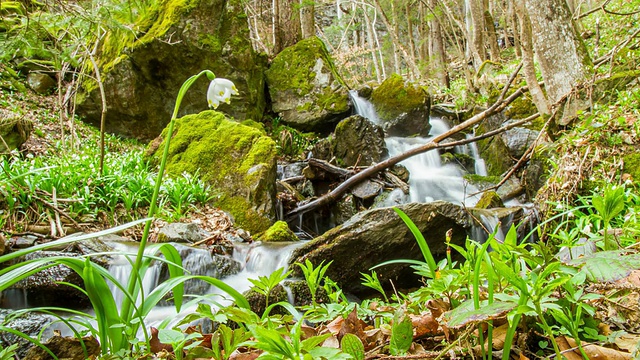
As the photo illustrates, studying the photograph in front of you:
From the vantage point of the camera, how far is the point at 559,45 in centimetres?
489

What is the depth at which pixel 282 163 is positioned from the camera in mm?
8805

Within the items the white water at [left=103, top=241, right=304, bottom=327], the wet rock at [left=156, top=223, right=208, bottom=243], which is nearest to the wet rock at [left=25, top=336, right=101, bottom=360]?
the white water at [left=103, top=241, right=304, bottom=327]

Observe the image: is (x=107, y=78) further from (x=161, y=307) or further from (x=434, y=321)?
(x=434, y=321)

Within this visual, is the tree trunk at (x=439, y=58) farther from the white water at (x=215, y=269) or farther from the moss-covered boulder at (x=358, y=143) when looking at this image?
the white water at (x=215, y=269)

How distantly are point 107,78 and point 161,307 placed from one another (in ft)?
23.6

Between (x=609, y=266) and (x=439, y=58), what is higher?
(x=439, y=58)

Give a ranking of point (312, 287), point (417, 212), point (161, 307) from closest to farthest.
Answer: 1. point (312, 287)
2. point (161, 307)
3. point (417, 212)

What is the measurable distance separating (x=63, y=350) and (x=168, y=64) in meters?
8.90

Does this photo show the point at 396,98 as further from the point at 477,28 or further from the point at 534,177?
the point at 534,177

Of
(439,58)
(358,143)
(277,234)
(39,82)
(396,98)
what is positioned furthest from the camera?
(439,58)

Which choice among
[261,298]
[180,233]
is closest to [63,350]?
[261,298]

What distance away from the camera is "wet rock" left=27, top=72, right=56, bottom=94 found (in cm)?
950

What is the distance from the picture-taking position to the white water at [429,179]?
286 inches

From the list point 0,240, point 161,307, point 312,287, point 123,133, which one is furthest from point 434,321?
point 123,133
